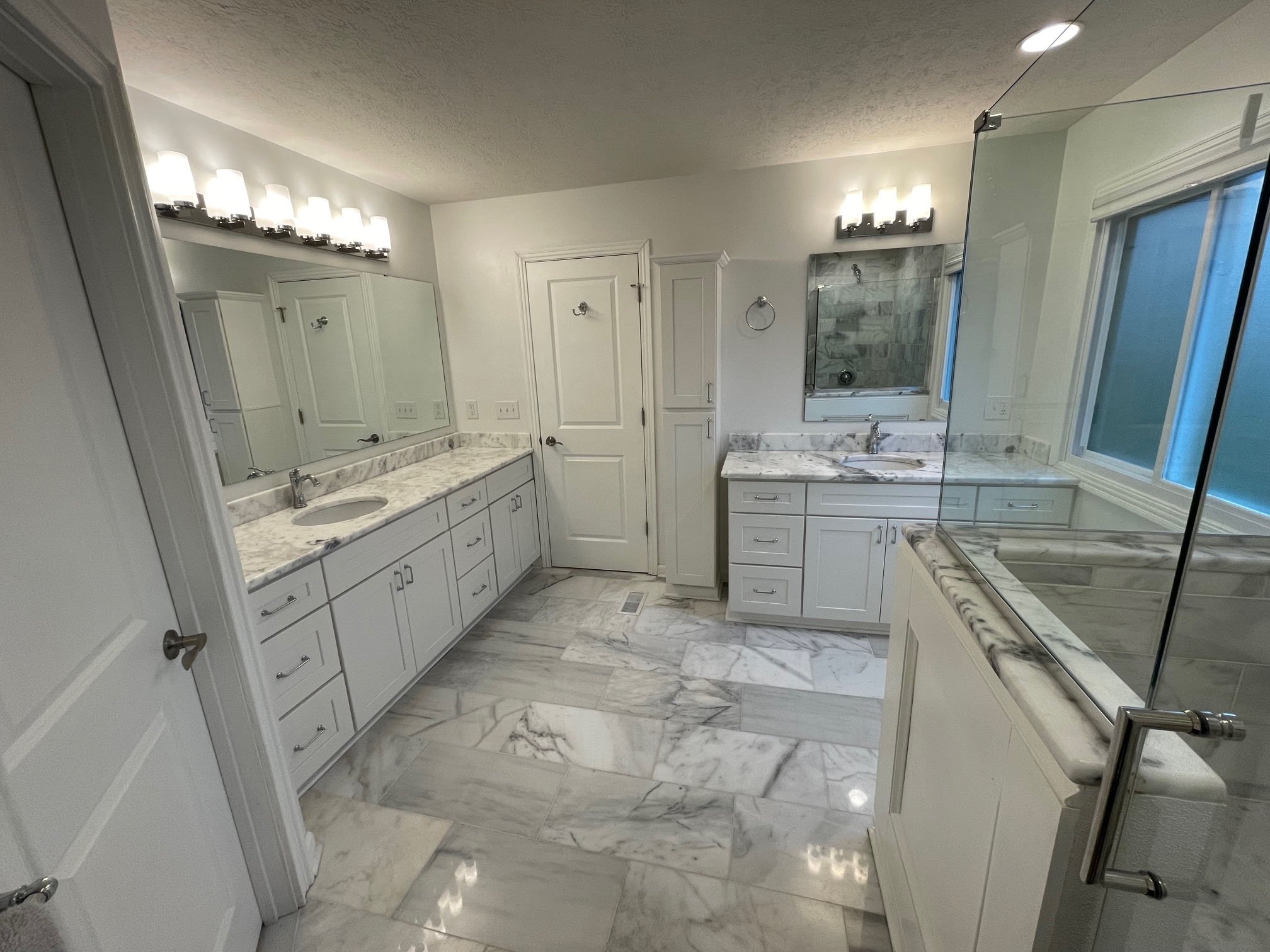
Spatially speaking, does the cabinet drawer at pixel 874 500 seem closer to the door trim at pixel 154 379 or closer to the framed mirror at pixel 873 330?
the framed mirror at pixel 873 330

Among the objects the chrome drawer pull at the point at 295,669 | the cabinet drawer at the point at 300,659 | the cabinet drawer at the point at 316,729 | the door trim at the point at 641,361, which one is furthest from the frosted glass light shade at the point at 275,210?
the cabinet drawer at the point at 316,729

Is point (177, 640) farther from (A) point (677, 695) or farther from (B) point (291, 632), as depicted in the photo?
(A) point (677, 695)

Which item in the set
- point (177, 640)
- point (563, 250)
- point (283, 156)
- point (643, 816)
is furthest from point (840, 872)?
point (283, 156)

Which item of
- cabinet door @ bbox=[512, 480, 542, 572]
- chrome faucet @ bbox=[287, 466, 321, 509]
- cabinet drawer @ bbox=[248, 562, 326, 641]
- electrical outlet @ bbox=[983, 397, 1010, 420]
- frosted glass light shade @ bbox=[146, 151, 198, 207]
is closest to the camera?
electrical outlet @ bbox=[983, 397, 1010, 420]

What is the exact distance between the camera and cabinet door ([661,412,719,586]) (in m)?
2.77

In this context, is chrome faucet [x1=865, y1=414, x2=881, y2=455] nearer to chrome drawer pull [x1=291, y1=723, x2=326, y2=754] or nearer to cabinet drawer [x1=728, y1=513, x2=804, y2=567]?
cabinet drawer [x1=728, y1=513, x2=804, y2=567]

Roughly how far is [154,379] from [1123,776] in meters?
1.61

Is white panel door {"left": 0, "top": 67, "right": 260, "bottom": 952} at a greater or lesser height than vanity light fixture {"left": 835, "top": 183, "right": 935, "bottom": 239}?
lesser

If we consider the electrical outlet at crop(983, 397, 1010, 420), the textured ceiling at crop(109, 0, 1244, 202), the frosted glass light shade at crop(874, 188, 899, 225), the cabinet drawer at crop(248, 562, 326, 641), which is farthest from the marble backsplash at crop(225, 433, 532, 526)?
the frosted glass light shade at crop(874, 188, 899, 225)

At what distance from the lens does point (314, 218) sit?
231cm

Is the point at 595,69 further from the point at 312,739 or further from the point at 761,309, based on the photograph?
the point at 312,739

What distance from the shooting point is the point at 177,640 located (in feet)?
3.42

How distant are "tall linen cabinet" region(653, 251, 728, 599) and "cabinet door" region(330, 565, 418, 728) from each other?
1.45 m

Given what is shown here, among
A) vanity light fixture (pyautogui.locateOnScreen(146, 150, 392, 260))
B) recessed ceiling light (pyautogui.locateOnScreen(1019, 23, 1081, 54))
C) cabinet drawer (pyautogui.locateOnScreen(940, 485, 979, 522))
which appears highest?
recessed ceiling light (pyautogui.locateOnScreen(1019, 23, 1081, 54))
